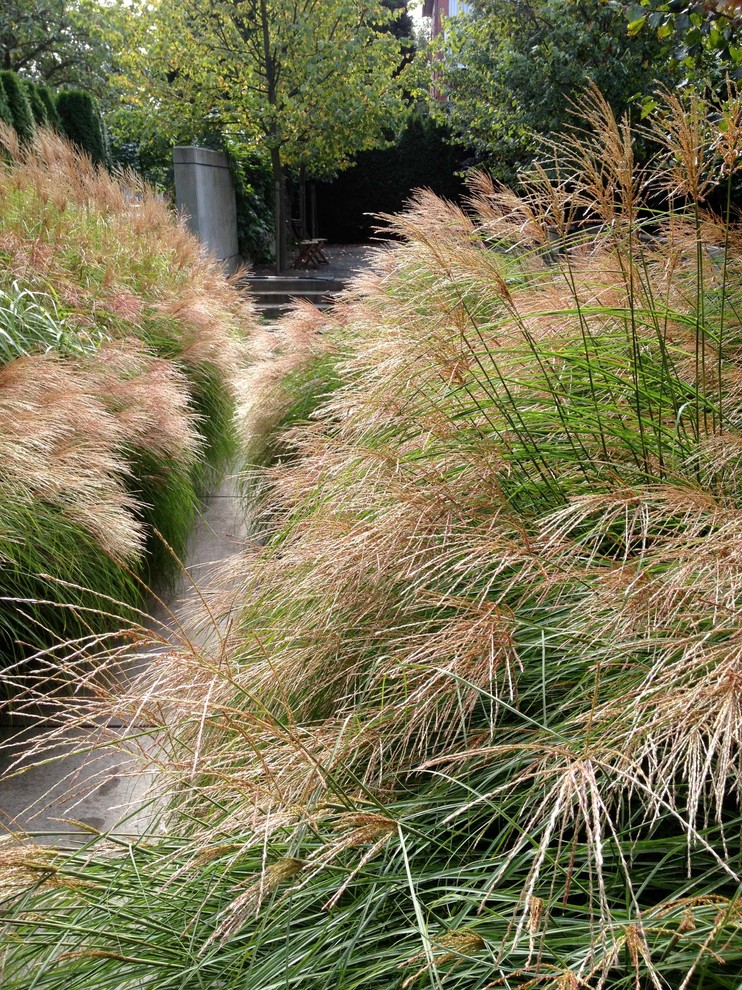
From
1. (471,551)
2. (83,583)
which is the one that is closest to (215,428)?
(83,583)

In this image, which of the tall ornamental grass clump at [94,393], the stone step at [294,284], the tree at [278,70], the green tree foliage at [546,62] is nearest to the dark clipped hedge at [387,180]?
the tree at [278,70]

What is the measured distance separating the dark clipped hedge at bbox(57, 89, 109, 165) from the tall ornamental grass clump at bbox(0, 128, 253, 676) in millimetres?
9460

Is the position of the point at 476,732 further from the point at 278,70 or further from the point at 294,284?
the point at 278,70

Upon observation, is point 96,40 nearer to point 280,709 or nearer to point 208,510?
point 208,510

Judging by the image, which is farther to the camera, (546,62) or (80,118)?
(80,118)

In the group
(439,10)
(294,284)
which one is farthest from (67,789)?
(439,10)

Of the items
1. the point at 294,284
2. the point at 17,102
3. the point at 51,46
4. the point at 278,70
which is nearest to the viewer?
the point at 17,102

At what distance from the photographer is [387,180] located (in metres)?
23.8

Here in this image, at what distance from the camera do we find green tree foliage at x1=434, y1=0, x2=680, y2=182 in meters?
9.17

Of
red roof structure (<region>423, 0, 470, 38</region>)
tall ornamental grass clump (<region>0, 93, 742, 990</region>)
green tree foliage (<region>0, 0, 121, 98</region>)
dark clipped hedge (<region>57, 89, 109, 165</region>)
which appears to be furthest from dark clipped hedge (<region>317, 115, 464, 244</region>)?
tall ornamental grass clump (<region>0, 93, 742, 990</region>)

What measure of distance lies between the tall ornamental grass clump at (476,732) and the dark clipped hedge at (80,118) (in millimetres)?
15862

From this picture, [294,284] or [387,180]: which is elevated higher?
[387,180]

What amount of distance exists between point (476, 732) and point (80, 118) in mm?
17183

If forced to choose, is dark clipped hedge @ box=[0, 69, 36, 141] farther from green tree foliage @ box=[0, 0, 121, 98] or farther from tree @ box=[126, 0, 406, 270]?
green tree foliage @ box=[0, 0, 121, 98]
